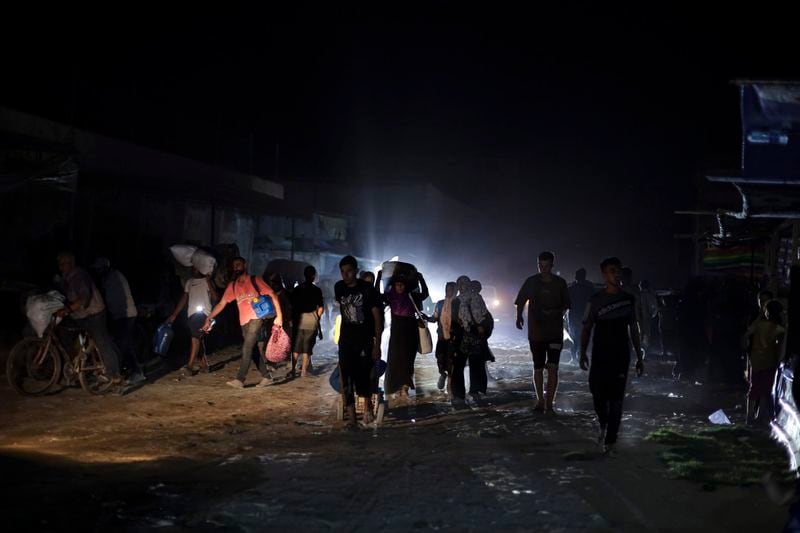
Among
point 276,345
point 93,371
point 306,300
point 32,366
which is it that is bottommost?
point 93,371

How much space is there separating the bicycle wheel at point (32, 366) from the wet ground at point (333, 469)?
232mm

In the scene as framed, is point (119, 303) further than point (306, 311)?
No

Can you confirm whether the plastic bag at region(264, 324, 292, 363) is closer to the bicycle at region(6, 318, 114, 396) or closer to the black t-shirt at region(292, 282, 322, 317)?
the black t-shirt at region(292, 282, 322, 317)

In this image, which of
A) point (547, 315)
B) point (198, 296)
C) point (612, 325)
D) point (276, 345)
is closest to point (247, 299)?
point (276, 345)

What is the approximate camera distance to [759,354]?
30.8ft

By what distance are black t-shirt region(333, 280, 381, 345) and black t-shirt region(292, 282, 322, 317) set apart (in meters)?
4.29

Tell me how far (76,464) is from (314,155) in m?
47.1

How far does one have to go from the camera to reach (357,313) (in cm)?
898

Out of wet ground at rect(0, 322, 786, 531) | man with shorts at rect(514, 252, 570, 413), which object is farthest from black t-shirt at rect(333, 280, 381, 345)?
man with shorts at rect(514, 252, 570, 413)

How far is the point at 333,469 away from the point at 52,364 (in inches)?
247

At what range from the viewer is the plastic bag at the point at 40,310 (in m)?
11.1

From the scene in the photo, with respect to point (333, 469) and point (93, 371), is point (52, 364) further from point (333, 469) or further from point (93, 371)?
point (333, 469)

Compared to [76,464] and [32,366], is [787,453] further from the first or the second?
[32,366]

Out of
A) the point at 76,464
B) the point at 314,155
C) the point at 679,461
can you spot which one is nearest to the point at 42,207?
the point at 76,464
